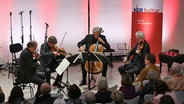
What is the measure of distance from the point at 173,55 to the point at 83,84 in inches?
111

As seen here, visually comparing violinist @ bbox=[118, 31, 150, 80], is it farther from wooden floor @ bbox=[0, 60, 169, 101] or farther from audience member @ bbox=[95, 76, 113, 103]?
audience member @ bbox=[95, 76, 113, 103]

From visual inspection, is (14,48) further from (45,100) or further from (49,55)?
(45,100)

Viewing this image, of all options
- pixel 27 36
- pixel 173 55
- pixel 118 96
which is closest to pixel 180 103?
pixel 118 96

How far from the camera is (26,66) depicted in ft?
19.8

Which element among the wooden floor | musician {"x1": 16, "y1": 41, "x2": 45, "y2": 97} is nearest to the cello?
the wooden floor

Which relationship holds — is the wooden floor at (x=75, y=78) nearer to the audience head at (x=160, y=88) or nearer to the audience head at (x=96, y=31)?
the audience head at (x=96, y=31)

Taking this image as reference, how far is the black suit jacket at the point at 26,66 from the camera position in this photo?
5980mm

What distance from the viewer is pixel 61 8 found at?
10.4 m

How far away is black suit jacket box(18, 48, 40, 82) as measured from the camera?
5980mm

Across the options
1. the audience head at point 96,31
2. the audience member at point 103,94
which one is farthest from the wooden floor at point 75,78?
the audience member at point 103,94

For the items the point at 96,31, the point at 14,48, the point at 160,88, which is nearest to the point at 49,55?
the point at 96,31

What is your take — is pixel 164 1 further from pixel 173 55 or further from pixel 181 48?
pixel 173 55

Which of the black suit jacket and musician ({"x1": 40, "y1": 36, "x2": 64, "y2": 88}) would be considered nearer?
the black suit jacket

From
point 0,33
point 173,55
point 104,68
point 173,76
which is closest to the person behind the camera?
point 173,76
